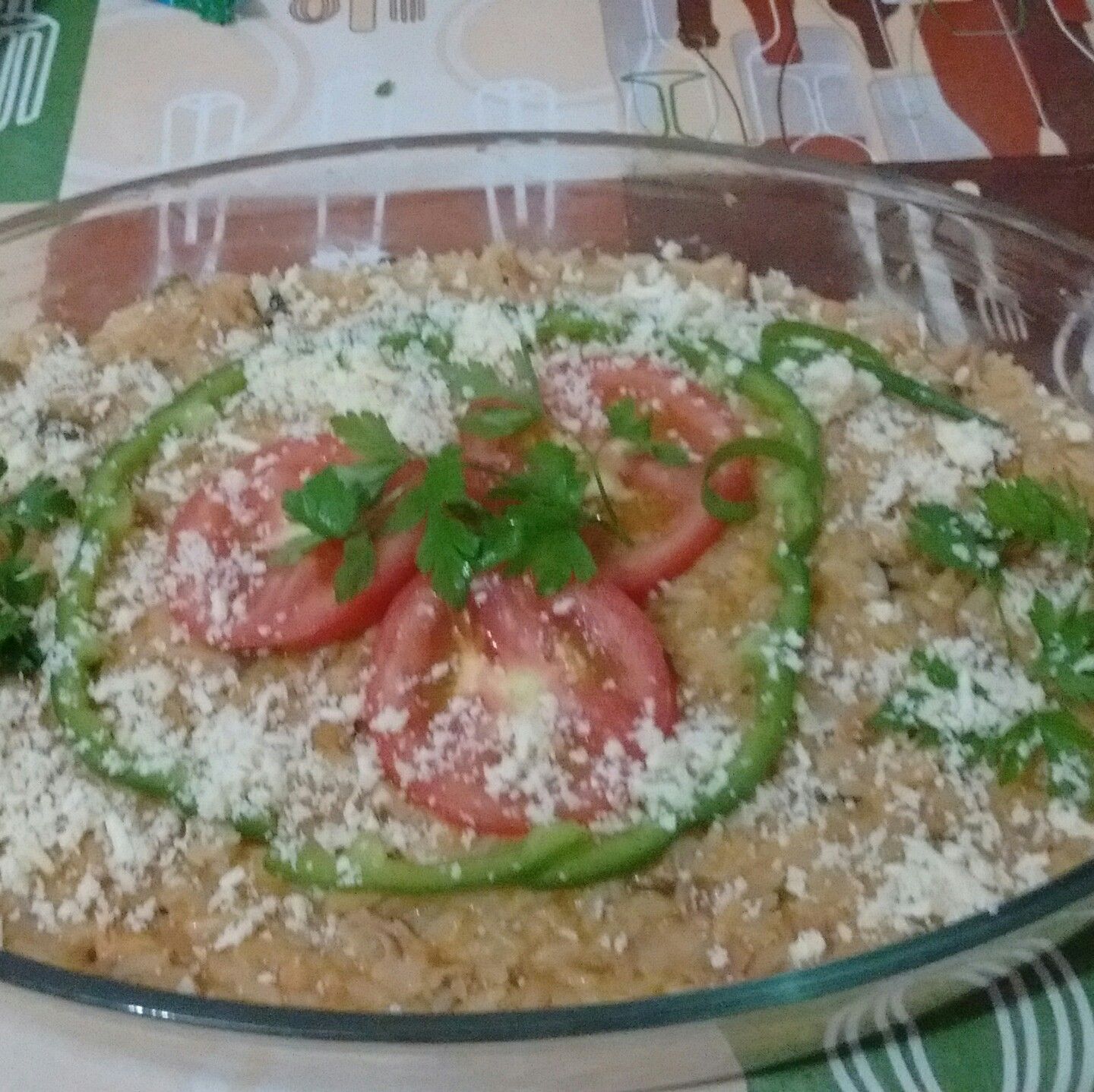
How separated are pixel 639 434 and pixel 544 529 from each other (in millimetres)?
174

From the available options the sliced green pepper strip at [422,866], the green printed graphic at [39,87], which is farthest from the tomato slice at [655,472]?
the green printed graphic at [39,87]

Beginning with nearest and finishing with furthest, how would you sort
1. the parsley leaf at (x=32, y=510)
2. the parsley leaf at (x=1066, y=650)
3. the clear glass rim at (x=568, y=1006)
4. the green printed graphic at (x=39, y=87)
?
the clear glass rim at (x=568, y=1006), the parsley leaf at (x=1066, y=650), the parsley leaf at (x=32, y=510), the green printed graphic at (x=39, y=87)

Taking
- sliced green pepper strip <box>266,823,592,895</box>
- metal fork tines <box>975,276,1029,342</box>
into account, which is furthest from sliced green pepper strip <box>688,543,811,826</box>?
metal fork tines <box>975,276,1029,342</box>

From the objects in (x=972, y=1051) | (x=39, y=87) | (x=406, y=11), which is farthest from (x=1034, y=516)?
(x=39, y=87)

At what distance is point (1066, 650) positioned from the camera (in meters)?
1.12

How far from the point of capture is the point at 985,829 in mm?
1056

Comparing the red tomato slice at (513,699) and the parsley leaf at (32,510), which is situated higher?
the parsley leaf at (32,510)

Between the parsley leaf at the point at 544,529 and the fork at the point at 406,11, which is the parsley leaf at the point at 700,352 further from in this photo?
the fork at the point at 406,11

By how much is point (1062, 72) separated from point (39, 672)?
1576 millimetres

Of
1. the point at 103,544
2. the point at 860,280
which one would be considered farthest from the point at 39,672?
the point at 860,280

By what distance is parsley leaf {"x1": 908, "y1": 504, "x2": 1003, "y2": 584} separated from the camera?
3.91 feet

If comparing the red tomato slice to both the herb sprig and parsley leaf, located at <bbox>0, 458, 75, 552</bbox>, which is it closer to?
the herb sprig

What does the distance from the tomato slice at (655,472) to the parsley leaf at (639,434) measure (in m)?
0.03

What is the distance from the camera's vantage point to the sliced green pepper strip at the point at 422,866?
998 millimetres
